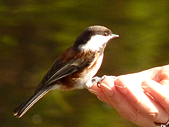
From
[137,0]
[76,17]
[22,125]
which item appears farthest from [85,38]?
[22,125]

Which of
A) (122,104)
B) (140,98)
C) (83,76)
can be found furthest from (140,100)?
(83,76)

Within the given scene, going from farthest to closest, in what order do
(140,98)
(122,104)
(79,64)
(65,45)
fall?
(65,45) → (79,64) → (122,104) → (140,98)

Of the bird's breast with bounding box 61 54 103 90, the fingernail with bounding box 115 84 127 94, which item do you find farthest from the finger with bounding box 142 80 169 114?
the bird's breast with bounding box 61 54 103 90

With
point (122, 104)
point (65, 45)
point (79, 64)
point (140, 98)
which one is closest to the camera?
point (140, 98)

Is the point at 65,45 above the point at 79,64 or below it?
above

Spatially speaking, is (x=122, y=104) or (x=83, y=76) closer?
(x=122, y=104)

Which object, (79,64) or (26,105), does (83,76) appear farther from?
(26,105)

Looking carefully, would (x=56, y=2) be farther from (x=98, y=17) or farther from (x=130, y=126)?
(x=130, y=126)
